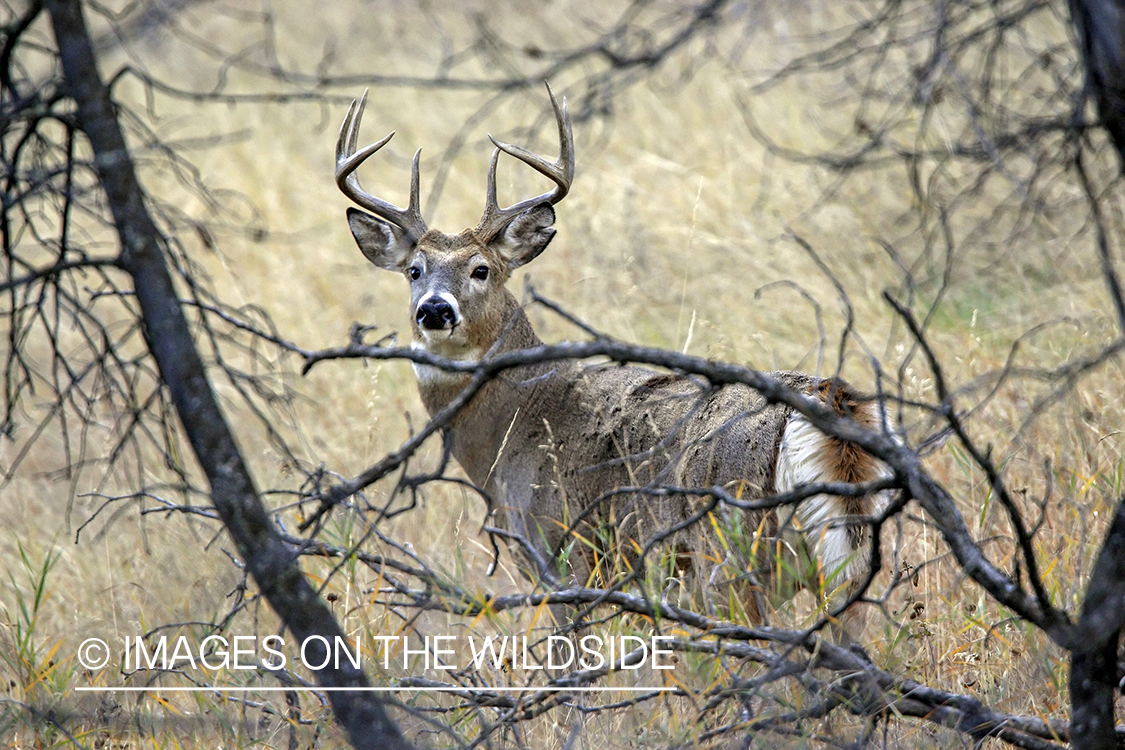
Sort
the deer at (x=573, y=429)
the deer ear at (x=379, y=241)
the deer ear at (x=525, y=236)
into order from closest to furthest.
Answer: the deer at (x=573, y=429)
the deer ear at (x=525, y=236)
the deer ear at (x=379, y=241)

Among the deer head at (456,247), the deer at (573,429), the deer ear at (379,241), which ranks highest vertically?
the deer ear at (379,241)

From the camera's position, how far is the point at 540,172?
5.29 meters

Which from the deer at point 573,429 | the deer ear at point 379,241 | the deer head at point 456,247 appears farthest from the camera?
the deer ear at point 379,241

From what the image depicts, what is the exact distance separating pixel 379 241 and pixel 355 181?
0.32 m

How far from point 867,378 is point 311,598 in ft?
13.9

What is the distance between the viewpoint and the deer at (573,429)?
3.89 m

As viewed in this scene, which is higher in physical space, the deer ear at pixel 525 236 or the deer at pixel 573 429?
the deer ear at pixel 525 236

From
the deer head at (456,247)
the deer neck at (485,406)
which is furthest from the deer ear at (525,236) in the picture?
the deer neck at (485,406)

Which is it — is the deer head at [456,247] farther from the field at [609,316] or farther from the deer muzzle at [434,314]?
the field at [609,316]

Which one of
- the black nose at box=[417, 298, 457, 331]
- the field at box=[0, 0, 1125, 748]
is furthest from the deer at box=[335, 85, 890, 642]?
the field at box=[0, 0, 1125, 748]

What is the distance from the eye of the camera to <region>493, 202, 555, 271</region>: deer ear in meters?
5.50

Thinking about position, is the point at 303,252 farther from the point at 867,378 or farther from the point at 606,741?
the point at 606,741

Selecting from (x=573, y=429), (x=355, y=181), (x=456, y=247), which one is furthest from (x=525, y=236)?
(x=573, y=429)

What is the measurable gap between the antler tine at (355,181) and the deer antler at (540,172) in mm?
318
